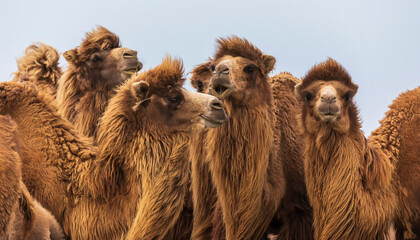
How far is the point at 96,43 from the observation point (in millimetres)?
8664

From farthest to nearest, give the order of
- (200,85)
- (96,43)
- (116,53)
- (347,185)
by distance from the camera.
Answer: (96,43), (116,53), (200,85), (347,185)

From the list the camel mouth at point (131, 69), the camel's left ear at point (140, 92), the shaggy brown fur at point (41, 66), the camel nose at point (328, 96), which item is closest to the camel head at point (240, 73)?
the camel nose at point (328, 96)

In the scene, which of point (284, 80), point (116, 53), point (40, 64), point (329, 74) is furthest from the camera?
point (40, 64)

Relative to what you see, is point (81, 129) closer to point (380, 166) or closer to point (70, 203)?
point (70, 203)

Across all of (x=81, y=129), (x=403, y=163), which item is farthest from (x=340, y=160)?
(x=81, y=129)

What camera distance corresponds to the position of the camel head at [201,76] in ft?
25.4

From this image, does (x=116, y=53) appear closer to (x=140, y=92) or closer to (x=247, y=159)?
(x=247, y=159)

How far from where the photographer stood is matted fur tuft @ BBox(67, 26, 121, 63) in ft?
28.2

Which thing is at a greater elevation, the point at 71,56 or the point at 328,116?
the point at 328,116

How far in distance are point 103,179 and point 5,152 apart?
95 centimetres

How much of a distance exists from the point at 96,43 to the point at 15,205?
402 cm

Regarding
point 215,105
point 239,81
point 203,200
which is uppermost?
point 239,81

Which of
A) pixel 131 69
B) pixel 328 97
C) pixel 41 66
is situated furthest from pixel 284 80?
pixel 41 66

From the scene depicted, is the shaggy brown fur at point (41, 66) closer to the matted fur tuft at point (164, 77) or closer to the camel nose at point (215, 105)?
the matted fur tuft at point (164, 77)
